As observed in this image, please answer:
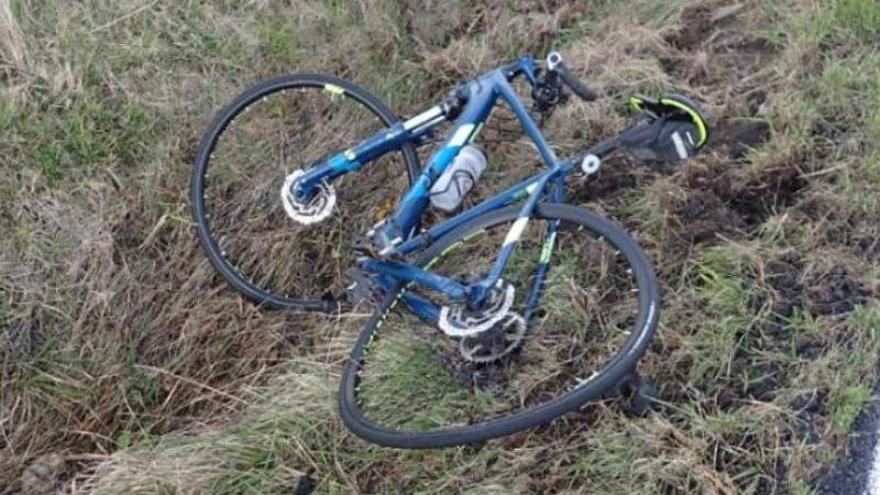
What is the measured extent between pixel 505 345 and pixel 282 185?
170 cm

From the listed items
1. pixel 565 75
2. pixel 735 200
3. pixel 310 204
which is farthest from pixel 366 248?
pixel 735 200

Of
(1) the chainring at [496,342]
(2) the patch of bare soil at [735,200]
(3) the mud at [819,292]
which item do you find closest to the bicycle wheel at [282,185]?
(1) the chainring at [496,342]

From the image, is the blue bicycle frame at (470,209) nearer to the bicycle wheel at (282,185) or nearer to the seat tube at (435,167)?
the seat tube at (435,167)

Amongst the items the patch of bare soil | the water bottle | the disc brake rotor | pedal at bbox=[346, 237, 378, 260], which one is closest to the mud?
the patch of bare soil

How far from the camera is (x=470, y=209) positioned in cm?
462

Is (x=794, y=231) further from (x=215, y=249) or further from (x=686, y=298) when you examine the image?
(x=215, y=249)

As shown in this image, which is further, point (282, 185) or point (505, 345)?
point (282, 185)

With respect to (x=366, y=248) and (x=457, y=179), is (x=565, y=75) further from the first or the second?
(x=366, y=248)

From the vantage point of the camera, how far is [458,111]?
4.80m

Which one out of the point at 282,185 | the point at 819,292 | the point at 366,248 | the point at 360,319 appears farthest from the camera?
the point at 282,185

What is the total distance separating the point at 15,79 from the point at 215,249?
58.8 inches

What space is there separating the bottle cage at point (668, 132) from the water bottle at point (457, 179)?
0.61 m

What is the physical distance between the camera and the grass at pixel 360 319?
4.17 m

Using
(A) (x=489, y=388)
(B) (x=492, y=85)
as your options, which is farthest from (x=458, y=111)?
(A) (x=489, y=388)
